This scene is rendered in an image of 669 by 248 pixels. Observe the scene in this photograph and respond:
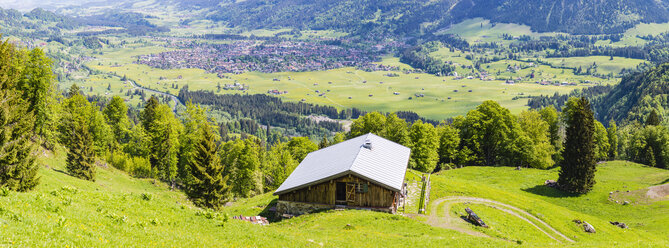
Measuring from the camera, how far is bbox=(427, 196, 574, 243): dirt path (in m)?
41.2

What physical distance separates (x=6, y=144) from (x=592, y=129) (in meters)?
77.6

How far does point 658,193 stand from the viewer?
2467 inches

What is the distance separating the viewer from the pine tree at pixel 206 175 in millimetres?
51906

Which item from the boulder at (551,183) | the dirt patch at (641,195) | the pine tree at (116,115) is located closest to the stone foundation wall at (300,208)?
the boulder at (551,183)

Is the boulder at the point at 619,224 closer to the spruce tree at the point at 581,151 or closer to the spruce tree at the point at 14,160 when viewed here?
the spruce tree at the point at 581,151

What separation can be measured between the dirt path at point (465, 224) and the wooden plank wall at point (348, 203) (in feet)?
17.7

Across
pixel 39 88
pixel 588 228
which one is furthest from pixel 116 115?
pixel 588 228

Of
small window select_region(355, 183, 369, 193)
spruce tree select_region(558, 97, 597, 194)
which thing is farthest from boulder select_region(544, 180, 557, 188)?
small window select_region(355, 183, 369, 193)

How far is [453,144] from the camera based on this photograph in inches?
3939

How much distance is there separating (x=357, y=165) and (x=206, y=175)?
65.0 ft

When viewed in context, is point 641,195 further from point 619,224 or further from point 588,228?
point 588,228

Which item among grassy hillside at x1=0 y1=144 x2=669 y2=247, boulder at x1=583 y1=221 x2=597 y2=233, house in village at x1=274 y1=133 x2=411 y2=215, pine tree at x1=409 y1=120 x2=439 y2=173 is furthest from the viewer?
pine tree at x1=409 y1=120 x2=439 y2=173

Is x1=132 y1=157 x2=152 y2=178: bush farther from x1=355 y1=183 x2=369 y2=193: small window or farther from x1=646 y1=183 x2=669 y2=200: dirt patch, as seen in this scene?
x1=646 y1=183 x2=669 y2=200: dirt patch

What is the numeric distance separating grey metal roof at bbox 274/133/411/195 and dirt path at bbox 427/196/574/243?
5408mm
